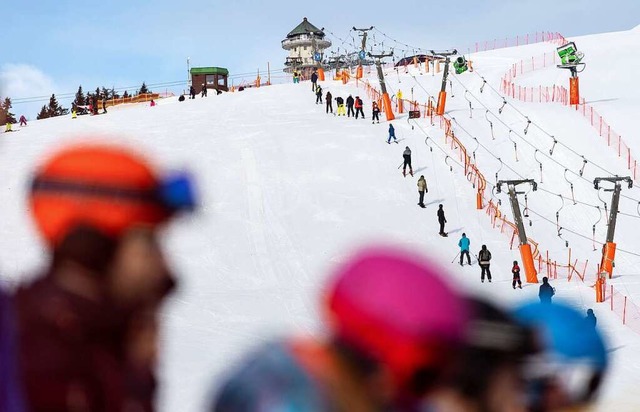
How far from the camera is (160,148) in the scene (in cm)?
2489

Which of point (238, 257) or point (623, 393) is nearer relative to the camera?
point (623, 393)

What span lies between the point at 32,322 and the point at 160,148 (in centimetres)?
2404

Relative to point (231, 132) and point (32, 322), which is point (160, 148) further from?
point (32, 322)

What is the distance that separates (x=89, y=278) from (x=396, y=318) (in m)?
0.67

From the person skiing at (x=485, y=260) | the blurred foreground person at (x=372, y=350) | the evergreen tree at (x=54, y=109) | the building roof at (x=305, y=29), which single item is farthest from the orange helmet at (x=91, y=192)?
the building roof at (x=305, y=29)

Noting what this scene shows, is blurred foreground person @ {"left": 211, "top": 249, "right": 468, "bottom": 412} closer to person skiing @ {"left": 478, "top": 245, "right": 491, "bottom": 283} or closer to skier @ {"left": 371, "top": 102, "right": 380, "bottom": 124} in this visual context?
person skiing @ {"left": 478, "top": 245, "right": 491, "bottom": 283}

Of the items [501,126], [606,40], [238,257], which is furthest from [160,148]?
[606,40]

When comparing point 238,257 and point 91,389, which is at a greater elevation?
point 91,389

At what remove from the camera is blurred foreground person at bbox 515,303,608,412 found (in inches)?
52.6

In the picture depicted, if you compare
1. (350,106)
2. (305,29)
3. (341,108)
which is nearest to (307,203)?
(350,106)

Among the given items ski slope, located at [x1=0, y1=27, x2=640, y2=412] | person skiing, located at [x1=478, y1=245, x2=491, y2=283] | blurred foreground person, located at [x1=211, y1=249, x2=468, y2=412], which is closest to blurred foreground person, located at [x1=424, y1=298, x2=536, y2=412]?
blurred foreground person, located at [x1=211, y1=249, x2=468, y2=412]

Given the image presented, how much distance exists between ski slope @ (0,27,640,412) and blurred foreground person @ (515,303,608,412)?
4.83 m

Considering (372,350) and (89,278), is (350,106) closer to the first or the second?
(89,278)

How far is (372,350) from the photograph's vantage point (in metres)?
1.23
